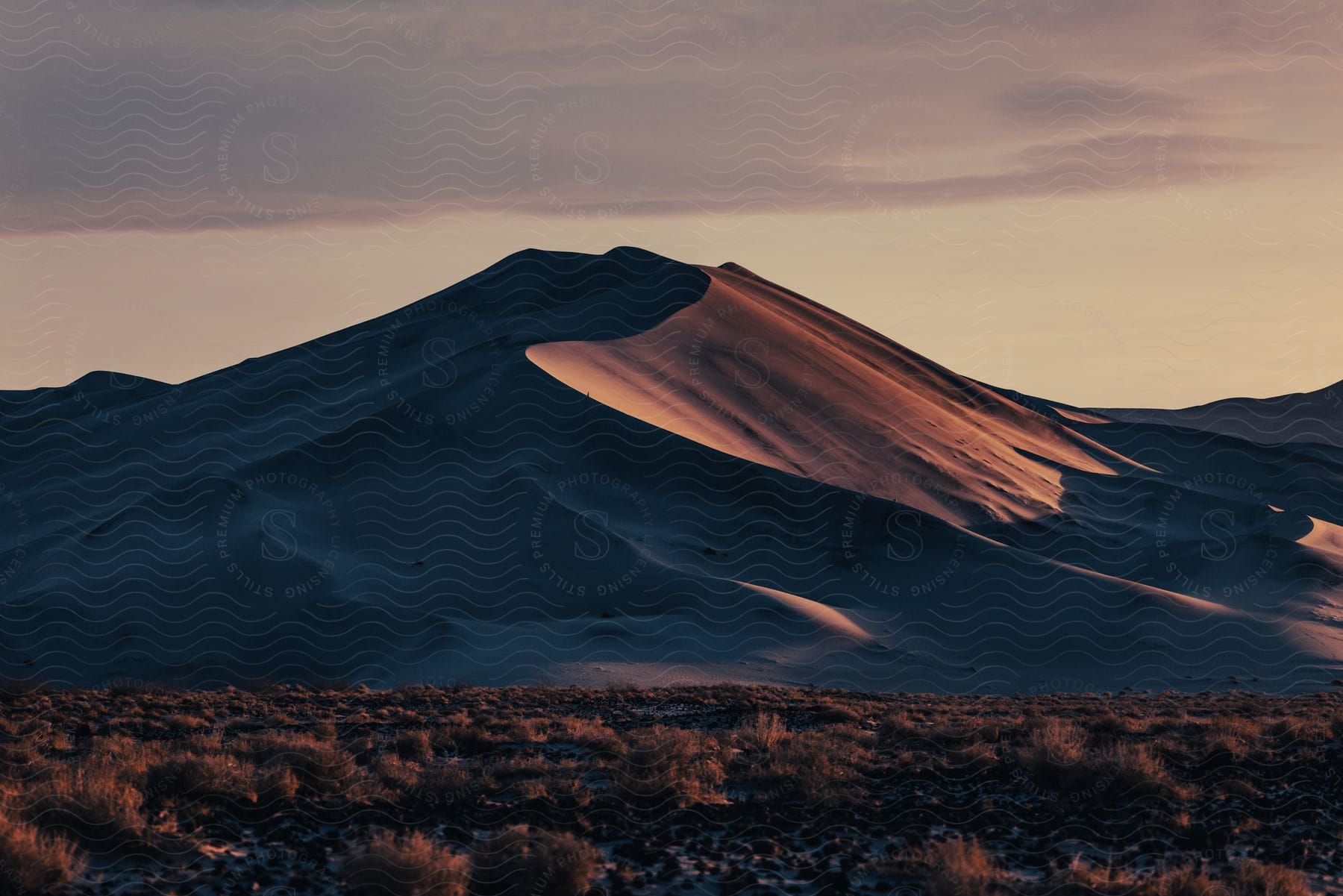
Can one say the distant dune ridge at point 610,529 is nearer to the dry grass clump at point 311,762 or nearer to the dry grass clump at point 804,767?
the dry grass clump at point 804,767

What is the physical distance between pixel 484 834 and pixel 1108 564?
5441 cm

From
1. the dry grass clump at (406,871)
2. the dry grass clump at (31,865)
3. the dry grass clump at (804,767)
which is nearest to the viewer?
the dry grass clump at (31,865)

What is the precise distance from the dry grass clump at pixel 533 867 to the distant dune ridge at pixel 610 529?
2343cm

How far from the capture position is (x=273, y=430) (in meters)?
62.9

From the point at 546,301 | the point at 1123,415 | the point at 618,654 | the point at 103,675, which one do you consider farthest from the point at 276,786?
the point at 1123,415

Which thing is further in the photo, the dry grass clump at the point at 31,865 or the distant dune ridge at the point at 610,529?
the distant dune ridge at the point at 610,529

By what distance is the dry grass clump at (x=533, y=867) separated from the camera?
9828mm

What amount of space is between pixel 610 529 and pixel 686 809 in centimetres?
3664

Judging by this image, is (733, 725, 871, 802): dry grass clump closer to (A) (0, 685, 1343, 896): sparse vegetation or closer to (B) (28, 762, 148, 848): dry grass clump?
(A) (0, 685, 1343, 896): sparse vegetation

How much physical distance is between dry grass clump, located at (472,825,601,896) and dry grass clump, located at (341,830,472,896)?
0.57ft

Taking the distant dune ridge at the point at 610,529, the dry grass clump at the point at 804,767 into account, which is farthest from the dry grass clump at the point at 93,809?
the distant dune ridge at the point at 610,529

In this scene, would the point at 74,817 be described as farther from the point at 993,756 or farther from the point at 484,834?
the point at 993,756

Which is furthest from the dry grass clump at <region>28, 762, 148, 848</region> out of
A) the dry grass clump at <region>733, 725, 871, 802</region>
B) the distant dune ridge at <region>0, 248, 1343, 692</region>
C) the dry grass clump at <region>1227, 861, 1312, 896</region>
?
the distant dune ridge at <region>0, 248, 1343, 692</region>

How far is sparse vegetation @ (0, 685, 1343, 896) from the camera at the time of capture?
1010cm
